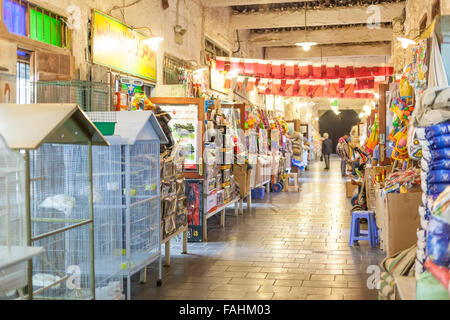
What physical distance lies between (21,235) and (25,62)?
10.5 ft

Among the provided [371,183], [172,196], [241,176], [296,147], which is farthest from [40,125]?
[296,147]

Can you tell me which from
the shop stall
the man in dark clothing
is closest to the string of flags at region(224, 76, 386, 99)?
the shop stall

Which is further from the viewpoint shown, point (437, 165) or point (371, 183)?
point (371, 183)

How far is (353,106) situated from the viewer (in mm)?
35688

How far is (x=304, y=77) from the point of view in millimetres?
13242

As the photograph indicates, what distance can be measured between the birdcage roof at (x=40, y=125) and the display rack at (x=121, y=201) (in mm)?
1029

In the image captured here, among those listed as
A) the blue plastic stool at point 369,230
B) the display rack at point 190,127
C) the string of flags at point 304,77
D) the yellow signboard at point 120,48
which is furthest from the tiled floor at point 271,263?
the string of flags at point 304,77

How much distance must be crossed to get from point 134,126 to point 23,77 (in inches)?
72.9

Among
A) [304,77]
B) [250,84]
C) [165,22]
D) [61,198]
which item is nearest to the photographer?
[61,198]

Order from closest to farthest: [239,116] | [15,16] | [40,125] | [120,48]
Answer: [40,125] < [15,16] < [120,48] < [239,116]

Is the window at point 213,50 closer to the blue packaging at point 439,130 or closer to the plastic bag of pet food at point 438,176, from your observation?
the blue packaging at point 439,130

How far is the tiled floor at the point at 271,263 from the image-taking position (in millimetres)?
4547

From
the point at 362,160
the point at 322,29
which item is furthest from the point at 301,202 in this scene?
the point at 322,29

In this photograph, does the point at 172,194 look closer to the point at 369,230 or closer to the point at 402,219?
the point at 402,219
